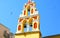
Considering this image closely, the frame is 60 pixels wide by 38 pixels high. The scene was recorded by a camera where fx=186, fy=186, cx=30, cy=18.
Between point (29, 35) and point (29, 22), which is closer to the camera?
point (29, 35)

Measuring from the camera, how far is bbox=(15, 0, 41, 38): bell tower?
632 inches

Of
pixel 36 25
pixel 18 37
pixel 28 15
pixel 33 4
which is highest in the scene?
pixel 33 4

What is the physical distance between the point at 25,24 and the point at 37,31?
5.87 feet

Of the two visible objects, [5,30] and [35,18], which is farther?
[5,30]

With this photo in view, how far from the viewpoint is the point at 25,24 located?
1723 cm

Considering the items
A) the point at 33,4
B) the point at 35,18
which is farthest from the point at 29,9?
the point at 35,18

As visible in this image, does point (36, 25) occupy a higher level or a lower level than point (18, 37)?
higher

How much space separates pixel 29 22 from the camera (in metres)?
17.0

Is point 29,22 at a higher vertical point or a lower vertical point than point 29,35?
higher

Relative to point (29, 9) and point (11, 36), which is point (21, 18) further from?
point (11, 36)

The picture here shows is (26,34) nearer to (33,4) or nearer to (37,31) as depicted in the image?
(37,31)

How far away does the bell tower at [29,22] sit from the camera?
632 inches

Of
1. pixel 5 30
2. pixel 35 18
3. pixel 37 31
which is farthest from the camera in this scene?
pixel 5 30

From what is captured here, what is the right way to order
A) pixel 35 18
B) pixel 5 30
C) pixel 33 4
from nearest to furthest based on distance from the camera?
pixel 35 18, pixel 33 4, pixel 5 30
